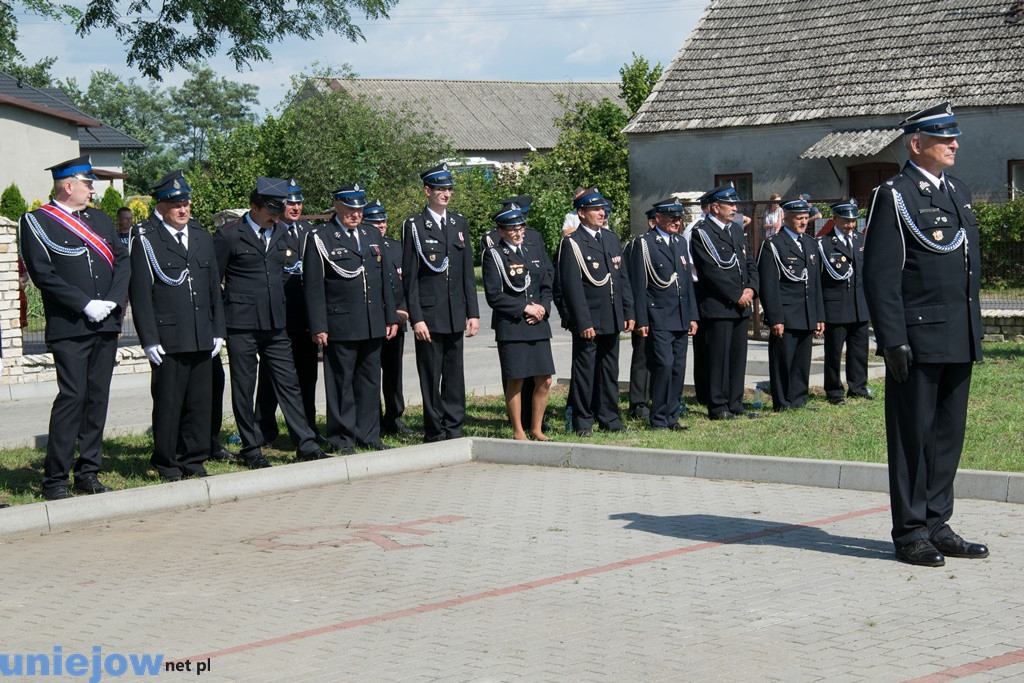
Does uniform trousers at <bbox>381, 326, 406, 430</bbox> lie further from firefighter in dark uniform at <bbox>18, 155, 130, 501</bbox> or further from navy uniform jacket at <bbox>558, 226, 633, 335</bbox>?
firefighter in dark uniform at <bbox>18, 155, 130, 501</bbox>

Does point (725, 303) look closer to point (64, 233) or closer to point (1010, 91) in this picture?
point (64, 233)

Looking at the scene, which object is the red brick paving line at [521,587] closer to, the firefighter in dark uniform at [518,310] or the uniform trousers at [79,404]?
the firefighter in dark uniform at [518,310]

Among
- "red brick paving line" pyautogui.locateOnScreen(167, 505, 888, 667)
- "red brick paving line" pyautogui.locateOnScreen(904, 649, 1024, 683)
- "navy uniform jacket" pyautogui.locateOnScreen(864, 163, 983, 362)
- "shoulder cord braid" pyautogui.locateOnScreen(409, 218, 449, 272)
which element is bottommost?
"red brick paving line" pyautogui.locateOnScreen(904, 649, 1024, 683)

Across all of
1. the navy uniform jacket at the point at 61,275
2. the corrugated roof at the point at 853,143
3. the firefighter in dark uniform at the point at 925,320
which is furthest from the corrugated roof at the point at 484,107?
the firefighter in dark uniform at the point at 925,320

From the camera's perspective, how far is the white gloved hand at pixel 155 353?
10453 mm

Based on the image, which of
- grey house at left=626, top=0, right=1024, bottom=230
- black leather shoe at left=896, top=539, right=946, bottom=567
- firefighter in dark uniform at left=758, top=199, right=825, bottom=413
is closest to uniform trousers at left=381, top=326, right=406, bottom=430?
firefighter in dark uniform at left=758, top=199, right=825, bottom=413

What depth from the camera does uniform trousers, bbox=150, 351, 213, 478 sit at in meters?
10.6

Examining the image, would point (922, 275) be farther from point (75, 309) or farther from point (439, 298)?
point (75, 309)

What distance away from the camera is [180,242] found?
1073 cm

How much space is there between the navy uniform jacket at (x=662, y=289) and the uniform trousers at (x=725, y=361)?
34cm

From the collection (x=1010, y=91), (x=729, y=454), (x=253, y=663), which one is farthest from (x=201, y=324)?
(x=1010, y=91)

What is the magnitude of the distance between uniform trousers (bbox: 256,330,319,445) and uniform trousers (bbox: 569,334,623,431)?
2271mm

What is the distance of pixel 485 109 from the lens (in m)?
71.4

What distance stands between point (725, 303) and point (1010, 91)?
696 inches
